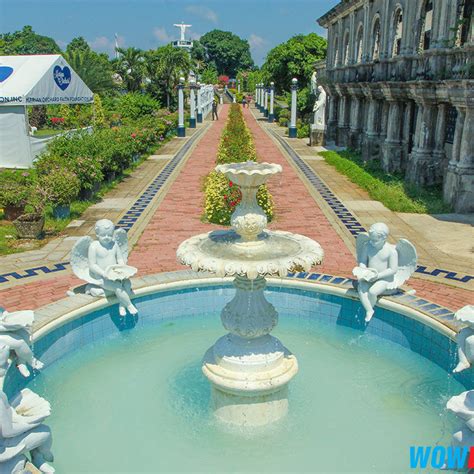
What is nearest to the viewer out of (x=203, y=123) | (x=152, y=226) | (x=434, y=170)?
(x=152, y=226)

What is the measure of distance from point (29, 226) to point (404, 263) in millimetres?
7659

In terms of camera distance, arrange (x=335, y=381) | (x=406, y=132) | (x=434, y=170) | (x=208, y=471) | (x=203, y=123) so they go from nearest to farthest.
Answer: (x=208, y=471)
(x=335, y=381)
(x=434, y=170)
(x=406, y=132)
(x=203, y=123)

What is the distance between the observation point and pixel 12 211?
12859 mm

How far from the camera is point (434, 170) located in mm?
17172

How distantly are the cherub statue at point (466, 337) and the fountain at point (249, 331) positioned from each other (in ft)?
4.65

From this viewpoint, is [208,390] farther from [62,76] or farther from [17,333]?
[62,76]

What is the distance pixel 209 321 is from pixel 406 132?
47.6ft

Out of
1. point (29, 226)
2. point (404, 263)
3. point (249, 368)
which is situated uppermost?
point (404, 263)

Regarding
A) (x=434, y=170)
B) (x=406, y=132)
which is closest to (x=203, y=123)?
(x=406, y=132)

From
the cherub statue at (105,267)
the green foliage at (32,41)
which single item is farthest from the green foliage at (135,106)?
the green foliage at (32,41)

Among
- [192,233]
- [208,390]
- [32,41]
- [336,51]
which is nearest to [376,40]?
[336,51]

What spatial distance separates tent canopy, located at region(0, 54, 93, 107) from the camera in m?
19.3

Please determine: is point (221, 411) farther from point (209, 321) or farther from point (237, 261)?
point (209, 321)

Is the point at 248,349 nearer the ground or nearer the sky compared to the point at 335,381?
nearer the sky
